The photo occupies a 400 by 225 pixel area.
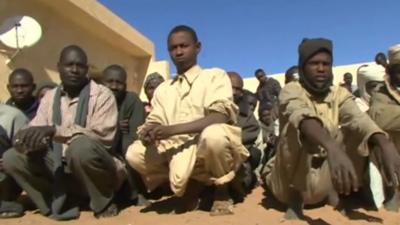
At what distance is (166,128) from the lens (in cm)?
381

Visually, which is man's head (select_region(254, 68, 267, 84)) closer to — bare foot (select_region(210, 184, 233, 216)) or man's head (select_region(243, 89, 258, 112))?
man's head (select_region(243, 89, 258, 112))

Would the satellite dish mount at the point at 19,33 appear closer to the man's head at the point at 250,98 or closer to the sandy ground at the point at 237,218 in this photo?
the man's head at the point at 250,98

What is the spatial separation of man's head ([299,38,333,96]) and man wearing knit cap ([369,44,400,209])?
0.74 m

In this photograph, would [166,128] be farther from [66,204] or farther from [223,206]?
[66,204]

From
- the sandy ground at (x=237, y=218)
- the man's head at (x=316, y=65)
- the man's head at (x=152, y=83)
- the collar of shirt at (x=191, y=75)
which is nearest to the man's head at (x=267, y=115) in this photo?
the man's head at (x=152, y=83)

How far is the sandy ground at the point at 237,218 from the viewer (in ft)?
12.1

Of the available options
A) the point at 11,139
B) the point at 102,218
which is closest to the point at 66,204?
the point at 102,218

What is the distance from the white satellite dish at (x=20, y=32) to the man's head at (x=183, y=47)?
4.71m

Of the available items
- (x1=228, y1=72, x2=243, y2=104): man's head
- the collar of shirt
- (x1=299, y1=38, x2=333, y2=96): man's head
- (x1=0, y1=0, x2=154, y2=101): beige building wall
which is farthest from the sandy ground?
(x1=0, y1=0, x2=154, y2=101): beige building wall

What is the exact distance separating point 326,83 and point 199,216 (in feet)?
4.41

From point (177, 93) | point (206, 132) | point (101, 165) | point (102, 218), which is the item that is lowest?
point (102, 218)

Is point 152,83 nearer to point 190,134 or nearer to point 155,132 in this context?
point 190,134

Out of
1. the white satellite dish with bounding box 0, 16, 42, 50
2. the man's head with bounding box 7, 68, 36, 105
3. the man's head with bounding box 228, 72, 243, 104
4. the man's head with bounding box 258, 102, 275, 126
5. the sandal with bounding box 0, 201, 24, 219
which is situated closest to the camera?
the sandal with bounding box 0, 201, 24, 219

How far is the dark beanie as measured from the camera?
3.60m
